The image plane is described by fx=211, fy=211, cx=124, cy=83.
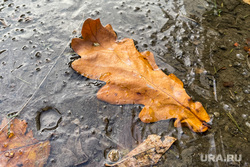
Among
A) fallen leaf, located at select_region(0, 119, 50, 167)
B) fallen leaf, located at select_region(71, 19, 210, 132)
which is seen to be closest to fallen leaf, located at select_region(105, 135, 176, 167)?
fallen leaf, located at select_region(71, 19, 210, 132)

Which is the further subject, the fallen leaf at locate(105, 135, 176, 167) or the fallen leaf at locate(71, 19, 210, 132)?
the fallen leaf at locate(71, 19, 210, 132)

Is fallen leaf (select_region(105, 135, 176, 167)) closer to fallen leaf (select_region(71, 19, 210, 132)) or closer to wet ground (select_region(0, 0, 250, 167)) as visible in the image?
wet ground (select_region(0, 0, 250, 167))

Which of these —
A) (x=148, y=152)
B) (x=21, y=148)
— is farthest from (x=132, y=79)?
(x=21, y=148)

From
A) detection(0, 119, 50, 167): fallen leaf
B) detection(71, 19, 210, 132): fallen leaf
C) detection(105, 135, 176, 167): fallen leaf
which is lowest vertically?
detection(105, 135, 176, 167): fallen leaf

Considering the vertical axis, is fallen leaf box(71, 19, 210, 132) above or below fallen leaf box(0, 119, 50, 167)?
above

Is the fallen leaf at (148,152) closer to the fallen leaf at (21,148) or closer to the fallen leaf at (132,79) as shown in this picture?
the fallen leaf at (132,79)

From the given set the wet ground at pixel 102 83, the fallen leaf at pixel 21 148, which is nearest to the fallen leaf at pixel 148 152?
the wet ground at pixel 102 83
